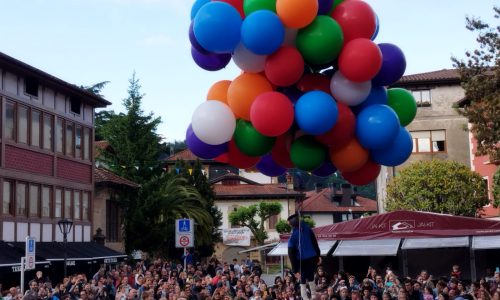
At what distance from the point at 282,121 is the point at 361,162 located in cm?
120

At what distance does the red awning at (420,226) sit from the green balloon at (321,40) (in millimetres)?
15610

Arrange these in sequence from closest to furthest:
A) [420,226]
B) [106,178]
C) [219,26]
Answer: [219,26] < [420,226] < [106,178]

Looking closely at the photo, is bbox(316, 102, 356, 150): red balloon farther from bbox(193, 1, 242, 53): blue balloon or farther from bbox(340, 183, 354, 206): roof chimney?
bbox(340, 183, 354, 206): roof chimney

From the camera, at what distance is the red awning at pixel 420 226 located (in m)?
22.9

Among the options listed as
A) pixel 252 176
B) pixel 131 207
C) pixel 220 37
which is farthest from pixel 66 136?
pixel 252 176

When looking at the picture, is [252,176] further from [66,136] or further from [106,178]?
[66,136]

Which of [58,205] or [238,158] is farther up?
[58,205]

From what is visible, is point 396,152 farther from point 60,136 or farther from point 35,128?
point 60,136

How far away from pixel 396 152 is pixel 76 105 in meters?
27.7

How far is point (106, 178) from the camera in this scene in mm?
39250

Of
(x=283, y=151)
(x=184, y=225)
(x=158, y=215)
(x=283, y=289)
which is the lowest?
(x=283, y=289)

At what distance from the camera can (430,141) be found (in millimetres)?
46500

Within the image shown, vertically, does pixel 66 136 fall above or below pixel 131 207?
above

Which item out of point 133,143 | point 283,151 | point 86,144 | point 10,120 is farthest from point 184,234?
point 133,143
